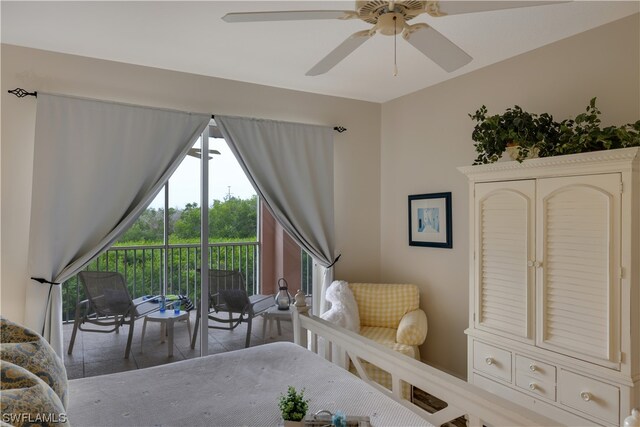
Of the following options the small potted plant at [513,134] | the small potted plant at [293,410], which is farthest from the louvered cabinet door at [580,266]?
the small potted plant at [293,410]

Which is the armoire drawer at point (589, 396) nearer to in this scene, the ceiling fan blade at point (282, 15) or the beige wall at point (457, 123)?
the beige wall at point (457, 123)

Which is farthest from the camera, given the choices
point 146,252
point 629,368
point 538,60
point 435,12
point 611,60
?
point 146,252

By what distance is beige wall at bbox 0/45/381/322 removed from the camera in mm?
2725

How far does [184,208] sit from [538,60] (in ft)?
9.19

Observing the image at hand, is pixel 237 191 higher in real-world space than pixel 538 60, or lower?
lower

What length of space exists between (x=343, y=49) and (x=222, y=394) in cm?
162

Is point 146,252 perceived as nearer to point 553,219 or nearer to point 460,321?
point 460,321

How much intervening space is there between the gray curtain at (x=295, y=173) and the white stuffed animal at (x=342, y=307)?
0.21 m

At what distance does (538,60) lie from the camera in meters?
2.83

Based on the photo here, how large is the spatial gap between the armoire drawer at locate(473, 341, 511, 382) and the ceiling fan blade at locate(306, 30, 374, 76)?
6.45ft

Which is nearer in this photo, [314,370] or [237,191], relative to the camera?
[314,370]

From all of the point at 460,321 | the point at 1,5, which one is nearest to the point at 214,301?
the point at 460,321

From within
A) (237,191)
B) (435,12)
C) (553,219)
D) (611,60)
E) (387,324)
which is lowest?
(387,324)

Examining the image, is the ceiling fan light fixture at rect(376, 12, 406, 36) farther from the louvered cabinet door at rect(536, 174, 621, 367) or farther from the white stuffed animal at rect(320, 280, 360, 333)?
the white stuffed animal at rect(320, 280, 360, 333)
